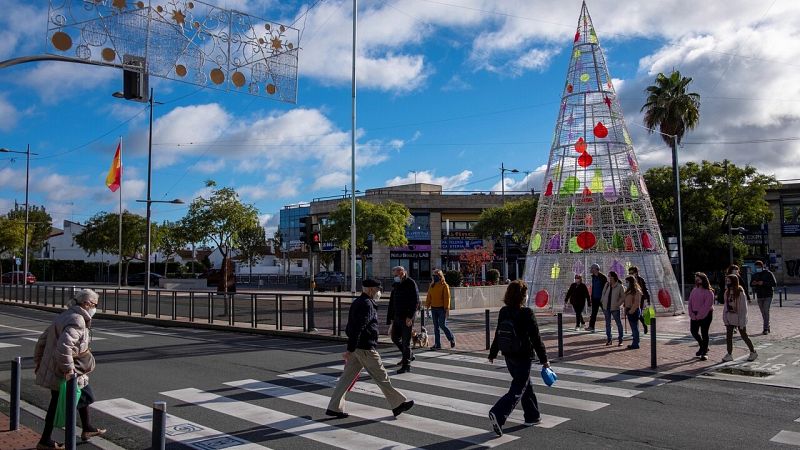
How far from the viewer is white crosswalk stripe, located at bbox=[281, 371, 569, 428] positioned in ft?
24.7

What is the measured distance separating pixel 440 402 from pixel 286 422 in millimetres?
2113

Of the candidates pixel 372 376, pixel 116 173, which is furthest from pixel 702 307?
pixel 116 173

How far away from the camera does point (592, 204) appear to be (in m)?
21.7

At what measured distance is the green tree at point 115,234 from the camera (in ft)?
169

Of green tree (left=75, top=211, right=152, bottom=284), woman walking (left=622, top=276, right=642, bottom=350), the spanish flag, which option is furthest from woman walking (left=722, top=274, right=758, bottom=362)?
green tree (left=75, top=211, right=152, bottom=284)

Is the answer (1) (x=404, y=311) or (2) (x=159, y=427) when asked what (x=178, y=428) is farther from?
(1) (x=404, y=311)

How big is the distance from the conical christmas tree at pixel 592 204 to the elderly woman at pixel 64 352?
17425 millimetres

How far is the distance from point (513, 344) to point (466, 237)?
164 ft

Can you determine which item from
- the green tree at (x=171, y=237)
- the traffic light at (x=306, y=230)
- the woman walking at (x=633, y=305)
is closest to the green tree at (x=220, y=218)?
the green tree at (x=171, y=237)

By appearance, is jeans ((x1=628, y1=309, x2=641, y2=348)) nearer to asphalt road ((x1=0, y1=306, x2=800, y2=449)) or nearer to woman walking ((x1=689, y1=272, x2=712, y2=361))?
woman walking ((x1=689, y1=272, x2=712, y2=361))

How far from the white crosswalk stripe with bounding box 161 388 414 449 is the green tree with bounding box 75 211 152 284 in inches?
1798

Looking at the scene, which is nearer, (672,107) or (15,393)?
(15,393)

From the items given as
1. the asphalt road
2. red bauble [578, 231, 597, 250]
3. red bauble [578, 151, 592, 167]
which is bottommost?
the asphalt road

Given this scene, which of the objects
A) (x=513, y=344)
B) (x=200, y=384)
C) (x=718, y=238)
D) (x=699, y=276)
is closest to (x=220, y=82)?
(x=200, y=384)
